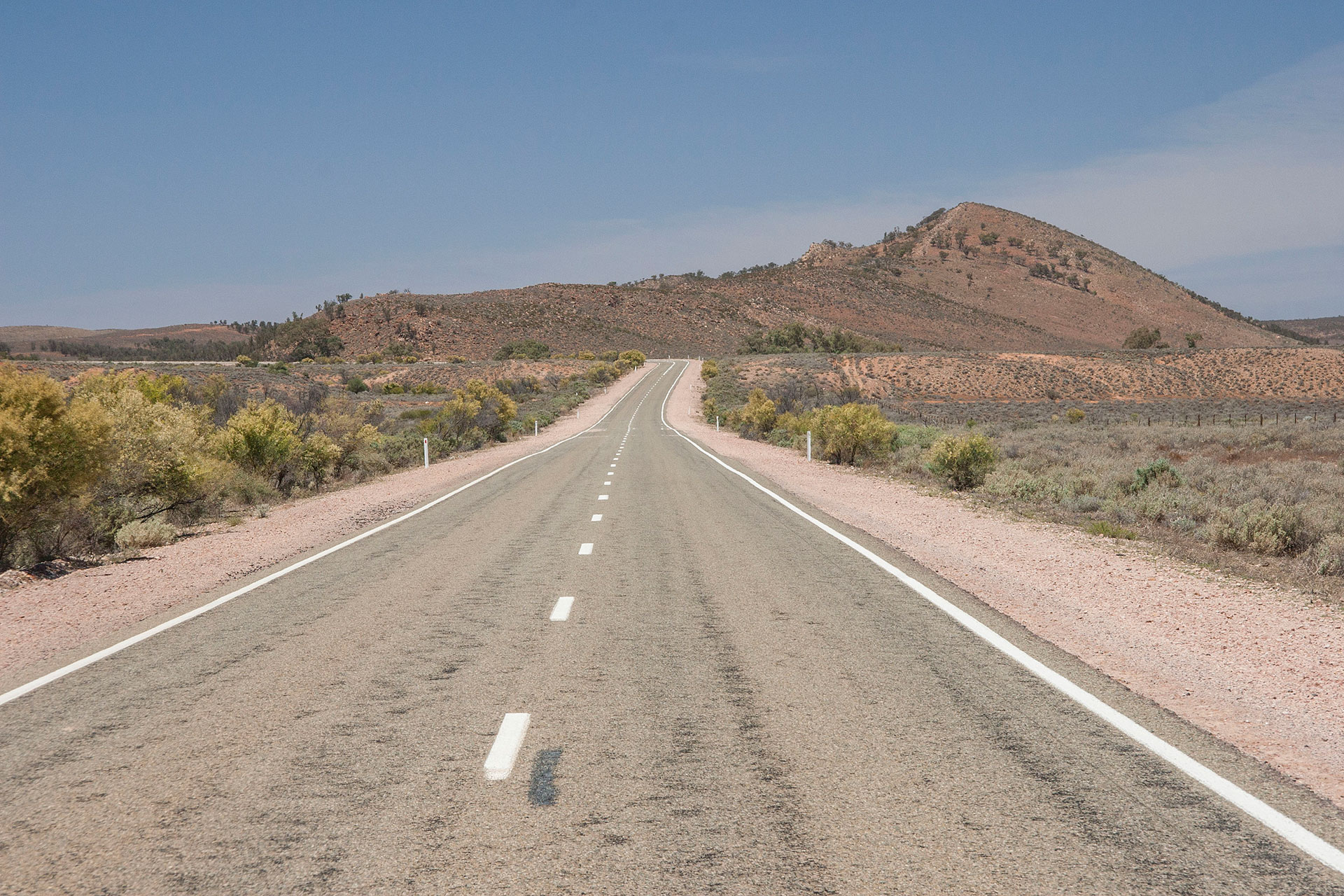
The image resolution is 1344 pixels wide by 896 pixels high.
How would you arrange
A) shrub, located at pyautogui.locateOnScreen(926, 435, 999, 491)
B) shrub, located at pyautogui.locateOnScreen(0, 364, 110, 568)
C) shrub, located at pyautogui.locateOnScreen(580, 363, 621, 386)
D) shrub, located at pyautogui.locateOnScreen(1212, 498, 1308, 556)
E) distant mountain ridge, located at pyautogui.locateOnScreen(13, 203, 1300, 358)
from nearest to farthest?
shrub, located at pyautogui.locateOnScreen(0, 364, 110, 568)
shrub, located at pyautogui.locateOnScreen(1212, 498, 1308, 556)
shrub, located at pyautogui.locateOnScreen(926, 435, 999, 491)
shrub, located at pyautogui.locateOnScreen(580, 363, 621, 386)
distant mountain ridge, located at pyautogui.locateOnScreen(13, 203, 1300, 358)

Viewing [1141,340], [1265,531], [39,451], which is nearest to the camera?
[39,451]

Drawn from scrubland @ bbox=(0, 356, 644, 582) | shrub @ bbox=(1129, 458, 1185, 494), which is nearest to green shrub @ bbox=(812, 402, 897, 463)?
shrub @ bbox=(1129, 458, 1185, 494)

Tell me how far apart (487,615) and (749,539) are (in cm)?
553

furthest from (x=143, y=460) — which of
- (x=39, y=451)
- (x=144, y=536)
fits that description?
(x=39, y=451)

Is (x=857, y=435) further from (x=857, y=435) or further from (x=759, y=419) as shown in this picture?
(x=759, y=419)

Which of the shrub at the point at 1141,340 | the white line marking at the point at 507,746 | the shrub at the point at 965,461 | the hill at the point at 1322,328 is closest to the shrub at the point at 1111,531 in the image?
the shrub at the point at 965,461

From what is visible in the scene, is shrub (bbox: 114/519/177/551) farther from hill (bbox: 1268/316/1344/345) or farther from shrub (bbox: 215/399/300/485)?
hill (bbox: 1268/316/1344/345)

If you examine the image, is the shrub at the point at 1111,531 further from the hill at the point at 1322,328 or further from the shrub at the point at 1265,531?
the hill at the point at 1322,328

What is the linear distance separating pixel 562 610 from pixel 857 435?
2198cm

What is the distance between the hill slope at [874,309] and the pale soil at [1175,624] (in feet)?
419

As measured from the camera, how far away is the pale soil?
5.31 metres

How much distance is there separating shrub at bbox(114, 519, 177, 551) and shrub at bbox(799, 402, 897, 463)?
2006 cm

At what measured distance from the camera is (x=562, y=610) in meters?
8.30

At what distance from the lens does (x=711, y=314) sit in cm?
16538
